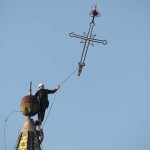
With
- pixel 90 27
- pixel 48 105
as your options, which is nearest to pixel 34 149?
pixel 48 105

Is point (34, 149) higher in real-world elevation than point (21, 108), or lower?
lower

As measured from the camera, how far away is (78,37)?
23.7 m

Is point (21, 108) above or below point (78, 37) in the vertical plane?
below

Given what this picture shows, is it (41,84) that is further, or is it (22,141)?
(41,84)

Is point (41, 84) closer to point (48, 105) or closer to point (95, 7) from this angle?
Answer: point (48, 105)

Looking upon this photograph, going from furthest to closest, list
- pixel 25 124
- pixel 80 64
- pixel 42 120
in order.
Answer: pixel 80 64 → pixel 42 120 → pixel 25 124

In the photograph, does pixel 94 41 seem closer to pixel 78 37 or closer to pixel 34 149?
pixel 78 37

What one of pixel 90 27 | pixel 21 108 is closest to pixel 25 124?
pixel 21 108

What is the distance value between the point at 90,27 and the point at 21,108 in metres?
5.68

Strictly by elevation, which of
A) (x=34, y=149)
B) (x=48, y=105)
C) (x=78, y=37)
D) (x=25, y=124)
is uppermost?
(x=78, y=37)

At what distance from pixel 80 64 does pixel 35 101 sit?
3567 mm

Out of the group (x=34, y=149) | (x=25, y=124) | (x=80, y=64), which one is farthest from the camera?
(x=80, y=64)

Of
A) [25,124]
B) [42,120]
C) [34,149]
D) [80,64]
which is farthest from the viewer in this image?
[80,64]

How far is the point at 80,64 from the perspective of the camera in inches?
907
